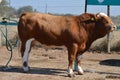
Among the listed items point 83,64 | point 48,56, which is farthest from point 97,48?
point 83,64

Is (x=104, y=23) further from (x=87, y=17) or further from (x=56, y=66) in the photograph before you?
(x=56, y=66)

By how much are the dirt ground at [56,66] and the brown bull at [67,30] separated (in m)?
0.46

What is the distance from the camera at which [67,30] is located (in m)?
11.8

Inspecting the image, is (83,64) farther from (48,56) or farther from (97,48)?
(97,48)

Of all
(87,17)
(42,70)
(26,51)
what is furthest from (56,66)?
(87,17)

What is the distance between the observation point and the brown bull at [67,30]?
11.8 meters

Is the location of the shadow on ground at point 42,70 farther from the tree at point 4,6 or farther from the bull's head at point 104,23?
the tree at point 4,6

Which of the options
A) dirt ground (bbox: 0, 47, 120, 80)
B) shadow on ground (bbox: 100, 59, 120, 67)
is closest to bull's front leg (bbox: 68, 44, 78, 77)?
dirt ground (bbox: 0, 47, 120, 80)

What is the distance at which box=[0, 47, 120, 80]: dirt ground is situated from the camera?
1177cm

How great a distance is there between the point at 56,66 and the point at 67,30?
2227 millimetres

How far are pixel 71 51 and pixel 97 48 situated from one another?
6845 millimetres

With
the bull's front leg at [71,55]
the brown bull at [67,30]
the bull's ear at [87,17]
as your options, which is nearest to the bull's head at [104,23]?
the brown bull at [67,30]

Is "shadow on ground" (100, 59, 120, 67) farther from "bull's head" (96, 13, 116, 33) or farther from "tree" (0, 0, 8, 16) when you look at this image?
"tree" (0, 0, 8, 16)

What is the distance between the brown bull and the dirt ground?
0.46 metres
